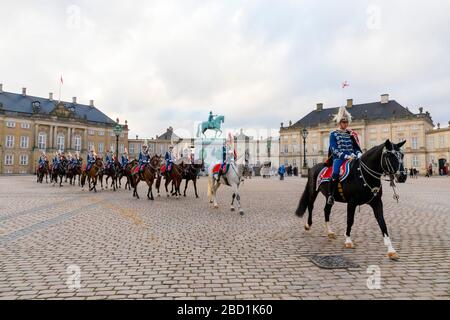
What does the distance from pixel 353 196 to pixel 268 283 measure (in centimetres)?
295

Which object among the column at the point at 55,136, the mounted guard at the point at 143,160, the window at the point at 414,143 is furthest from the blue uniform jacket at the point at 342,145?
the column at the point at 55,136

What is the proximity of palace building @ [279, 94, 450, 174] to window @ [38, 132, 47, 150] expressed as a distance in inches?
2453

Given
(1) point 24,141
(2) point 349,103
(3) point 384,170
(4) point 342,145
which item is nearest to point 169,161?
(4) point 342,145

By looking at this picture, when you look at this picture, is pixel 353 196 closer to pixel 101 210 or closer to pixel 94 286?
pixel 94 286

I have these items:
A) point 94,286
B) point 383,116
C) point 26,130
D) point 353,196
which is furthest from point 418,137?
point 26,130

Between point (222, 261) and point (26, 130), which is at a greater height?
point (26, 130)

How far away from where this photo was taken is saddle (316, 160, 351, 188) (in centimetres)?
632

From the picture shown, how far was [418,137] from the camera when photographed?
69.2 metres

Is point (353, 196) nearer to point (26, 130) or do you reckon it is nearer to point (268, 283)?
point (268, 283)

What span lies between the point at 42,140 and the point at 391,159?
8091 cm

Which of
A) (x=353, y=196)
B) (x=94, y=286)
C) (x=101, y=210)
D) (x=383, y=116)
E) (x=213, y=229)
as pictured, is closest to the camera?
(x=94, y=286)
